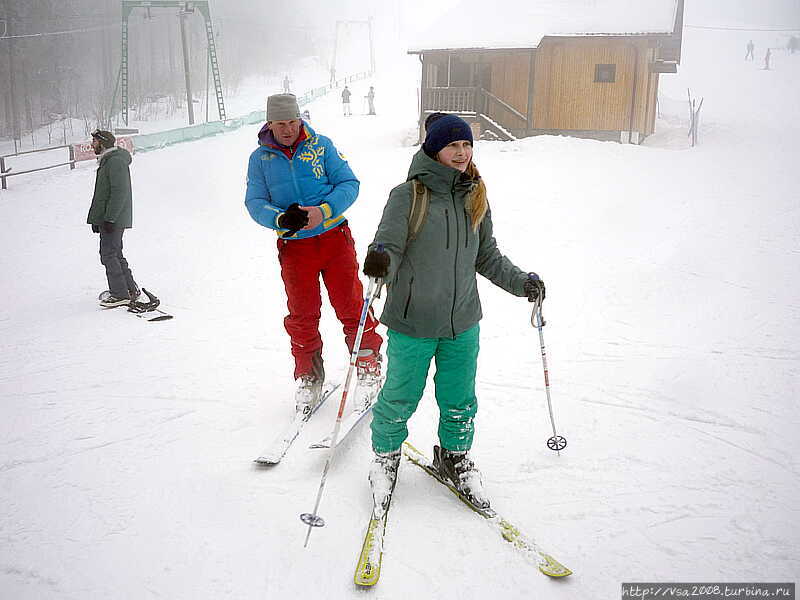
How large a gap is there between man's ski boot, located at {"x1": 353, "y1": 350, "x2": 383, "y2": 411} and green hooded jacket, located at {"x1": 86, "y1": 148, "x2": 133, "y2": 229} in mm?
3524

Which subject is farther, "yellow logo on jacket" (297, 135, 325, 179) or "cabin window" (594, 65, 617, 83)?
"cabin window" (594, 65, 617, 83)

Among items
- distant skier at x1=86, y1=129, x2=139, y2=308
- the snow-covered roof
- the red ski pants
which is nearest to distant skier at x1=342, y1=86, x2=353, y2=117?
the snow-covered roof

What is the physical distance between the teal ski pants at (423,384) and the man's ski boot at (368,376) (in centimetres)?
94

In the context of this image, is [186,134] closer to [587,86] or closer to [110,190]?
[587,86]

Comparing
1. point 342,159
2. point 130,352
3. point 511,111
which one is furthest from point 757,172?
point 130,352

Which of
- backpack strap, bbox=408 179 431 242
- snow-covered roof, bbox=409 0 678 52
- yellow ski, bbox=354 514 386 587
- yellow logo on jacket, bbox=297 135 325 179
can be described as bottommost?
yellow ski, bbox=354 514 386 587

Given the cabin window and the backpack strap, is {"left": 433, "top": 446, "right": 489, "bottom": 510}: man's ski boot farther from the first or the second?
the cabin window

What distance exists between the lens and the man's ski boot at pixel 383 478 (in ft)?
8.95

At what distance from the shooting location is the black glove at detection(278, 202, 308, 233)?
3.10 meters

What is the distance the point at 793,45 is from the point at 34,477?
171ft

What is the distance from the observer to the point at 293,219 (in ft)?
10.2

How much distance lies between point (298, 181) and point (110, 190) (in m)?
3.47

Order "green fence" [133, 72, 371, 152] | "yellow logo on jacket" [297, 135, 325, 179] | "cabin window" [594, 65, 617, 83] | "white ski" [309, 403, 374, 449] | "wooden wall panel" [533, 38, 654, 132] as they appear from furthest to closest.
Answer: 1. "green fence" [133, 72, 371, 152]
2. "cabin window" [594, 65, 617, 83]
3. "wooden wall panel" [533, 38, 654, 132]
4. "yellow logo on jacket" [297, 135, 325, 179]
5. "white ski" [309, 403, 374, 449]

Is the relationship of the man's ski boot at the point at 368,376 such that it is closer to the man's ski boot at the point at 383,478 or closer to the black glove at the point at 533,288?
the man's ski boot at the point at 383,478
